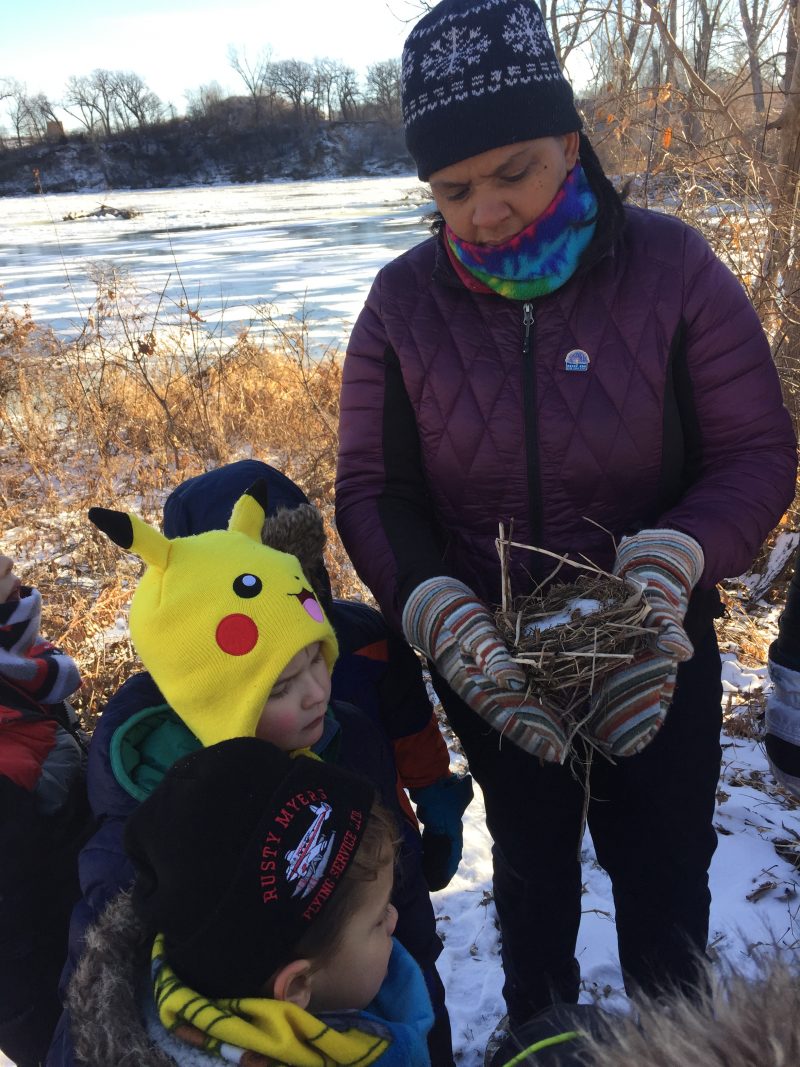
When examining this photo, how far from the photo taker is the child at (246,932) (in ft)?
3.09

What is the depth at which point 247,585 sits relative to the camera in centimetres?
147

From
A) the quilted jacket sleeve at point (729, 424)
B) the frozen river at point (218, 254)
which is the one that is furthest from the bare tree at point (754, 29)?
the quilted jacket sleeve at point (729, 424)

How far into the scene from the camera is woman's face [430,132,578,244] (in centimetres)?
Answer: 147

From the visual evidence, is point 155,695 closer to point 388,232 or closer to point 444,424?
point 444,424

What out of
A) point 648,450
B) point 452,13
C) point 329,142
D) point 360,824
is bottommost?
point 360,824

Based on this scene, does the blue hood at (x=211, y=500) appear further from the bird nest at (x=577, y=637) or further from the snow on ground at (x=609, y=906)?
the snow on ground at (x=609, y=906)

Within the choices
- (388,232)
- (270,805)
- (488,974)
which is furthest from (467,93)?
(388,232)

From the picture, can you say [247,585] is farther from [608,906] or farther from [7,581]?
[608,906]

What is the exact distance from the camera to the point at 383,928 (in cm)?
115

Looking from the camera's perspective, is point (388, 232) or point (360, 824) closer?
point (360, 824)

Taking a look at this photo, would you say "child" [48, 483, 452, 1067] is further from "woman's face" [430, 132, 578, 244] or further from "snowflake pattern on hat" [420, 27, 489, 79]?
"snowflake pattern on hat" [420, 27, 489, 79]

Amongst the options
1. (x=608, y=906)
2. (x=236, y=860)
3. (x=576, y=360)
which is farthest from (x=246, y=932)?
(x=608, y=906)

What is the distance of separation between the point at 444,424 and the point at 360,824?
833 millimetres

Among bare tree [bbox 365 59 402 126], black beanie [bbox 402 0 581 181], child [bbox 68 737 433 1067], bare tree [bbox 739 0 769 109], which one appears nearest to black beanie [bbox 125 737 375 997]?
child [bbox 68 737 433 1067]
